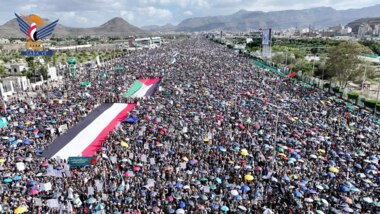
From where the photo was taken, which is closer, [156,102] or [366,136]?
[366,136]

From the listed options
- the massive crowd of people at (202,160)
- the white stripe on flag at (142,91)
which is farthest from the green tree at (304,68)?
the white stripe on flag at (142,91)

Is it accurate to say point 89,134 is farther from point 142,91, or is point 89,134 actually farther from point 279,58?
point 279,58

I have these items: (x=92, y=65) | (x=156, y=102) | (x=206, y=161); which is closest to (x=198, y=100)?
(x=156, y=102)

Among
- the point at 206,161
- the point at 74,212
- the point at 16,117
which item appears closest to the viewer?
the point at 74,212

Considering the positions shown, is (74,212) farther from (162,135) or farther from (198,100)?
(198,100)

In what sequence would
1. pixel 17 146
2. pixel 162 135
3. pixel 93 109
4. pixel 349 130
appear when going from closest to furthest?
pixel 17 146, pixel 162 135, pixel 349 130, pixel 93 109
